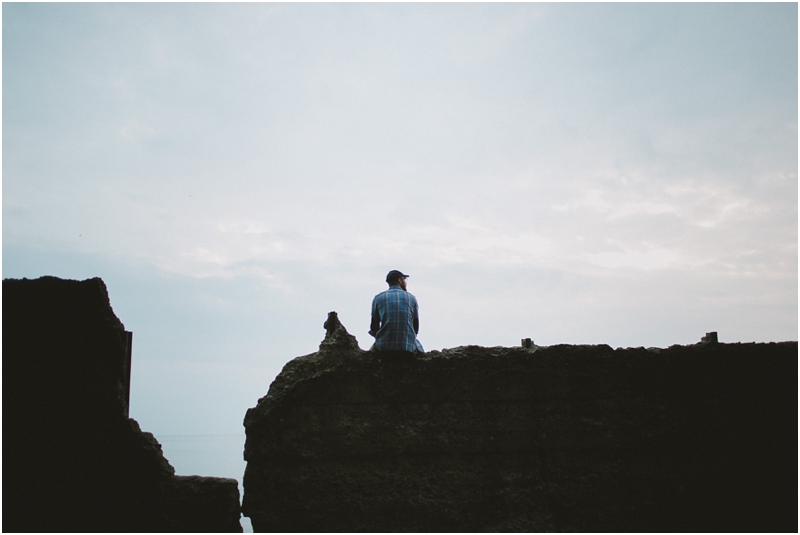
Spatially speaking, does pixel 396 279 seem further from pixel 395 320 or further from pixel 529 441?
pixel 529 441

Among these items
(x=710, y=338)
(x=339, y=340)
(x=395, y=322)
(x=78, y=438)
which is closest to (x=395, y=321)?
(x=395, y=322)

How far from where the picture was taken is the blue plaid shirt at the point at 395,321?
12.8ft

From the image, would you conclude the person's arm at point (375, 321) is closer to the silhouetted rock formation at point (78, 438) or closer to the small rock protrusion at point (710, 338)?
the silhouetted rock formation at point (78, 438)

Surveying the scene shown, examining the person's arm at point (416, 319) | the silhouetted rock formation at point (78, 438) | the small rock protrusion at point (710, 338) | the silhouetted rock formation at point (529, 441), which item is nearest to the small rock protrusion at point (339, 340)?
the silhouetted rock formation at point (529, 441)

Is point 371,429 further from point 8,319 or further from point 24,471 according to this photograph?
point 8,319

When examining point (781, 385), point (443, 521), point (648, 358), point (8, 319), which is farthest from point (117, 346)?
point (781, 385)

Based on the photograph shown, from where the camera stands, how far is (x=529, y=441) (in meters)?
3.82

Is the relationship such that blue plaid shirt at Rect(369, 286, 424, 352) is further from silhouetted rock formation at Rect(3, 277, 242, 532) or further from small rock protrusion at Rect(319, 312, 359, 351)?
silhouetted rock formation at Rect(3, 277, 242, 532)

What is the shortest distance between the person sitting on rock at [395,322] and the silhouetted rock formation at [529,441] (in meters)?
0.12

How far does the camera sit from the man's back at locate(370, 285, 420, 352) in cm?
391

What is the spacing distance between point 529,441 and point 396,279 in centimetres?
147

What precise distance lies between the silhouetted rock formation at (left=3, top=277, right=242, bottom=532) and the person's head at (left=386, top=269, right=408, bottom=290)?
1771 millimetres

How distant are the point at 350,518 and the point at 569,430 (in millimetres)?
1546

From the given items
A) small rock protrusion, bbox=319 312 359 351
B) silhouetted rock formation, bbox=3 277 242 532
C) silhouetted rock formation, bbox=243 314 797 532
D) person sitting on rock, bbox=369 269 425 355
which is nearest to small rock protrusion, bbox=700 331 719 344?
silhouetted rock formation, bbox=243 314 797 532
